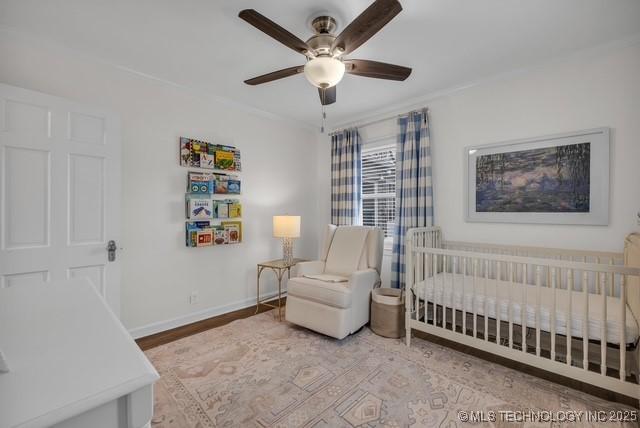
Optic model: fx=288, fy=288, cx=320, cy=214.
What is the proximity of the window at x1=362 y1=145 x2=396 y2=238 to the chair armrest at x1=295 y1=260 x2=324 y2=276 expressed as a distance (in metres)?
1.03

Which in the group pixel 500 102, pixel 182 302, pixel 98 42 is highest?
pixel 98 42

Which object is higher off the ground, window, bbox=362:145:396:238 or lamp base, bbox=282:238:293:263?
window, bbox=362:145:396:238

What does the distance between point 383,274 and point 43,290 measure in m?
3.09

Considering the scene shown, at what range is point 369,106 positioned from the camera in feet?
11.0

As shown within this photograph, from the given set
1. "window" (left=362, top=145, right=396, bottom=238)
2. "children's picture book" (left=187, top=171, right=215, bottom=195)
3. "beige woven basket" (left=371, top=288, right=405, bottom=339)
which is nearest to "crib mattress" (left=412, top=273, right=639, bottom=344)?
"beige woven basket" (left=371, top=288, right=405, bottom=339)

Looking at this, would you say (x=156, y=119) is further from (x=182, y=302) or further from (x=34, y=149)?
(x=182, y=302)

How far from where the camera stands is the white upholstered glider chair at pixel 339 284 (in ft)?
8.06

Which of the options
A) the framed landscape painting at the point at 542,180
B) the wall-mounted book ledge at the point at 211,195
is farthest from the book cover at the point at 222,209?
the framed landscape painting at the point at 542,180

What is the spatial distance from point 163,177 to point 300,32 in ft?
5.77

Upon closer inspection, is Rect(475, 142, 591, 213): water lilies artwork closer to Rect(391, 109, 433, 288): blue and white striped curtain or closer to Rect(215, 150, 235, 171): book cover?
Rect(391, 109, 433, 288): blue and white striped curtain

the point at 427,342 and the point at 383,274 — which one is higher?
the point at 383,274

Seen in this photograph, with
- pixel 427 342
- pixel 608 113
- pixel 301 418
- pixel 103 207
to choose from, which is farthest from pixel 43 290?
pixel 608 113

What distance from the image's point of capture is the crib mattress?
163cm

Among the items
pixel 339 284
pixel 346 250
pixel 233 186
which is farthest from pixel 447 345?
pixel 233 186
